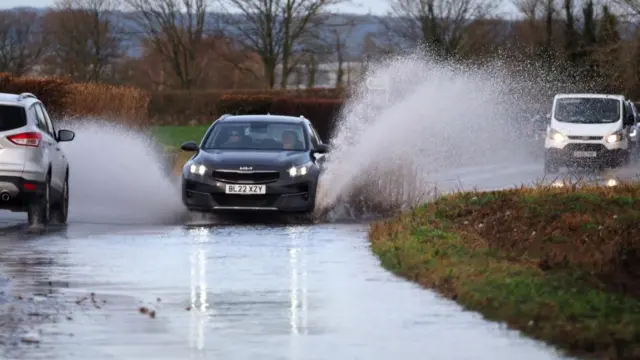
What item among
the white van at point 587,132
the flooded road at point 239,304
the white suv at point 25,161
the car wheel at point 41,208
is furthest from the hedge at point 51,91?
the flooded road at point 239,304

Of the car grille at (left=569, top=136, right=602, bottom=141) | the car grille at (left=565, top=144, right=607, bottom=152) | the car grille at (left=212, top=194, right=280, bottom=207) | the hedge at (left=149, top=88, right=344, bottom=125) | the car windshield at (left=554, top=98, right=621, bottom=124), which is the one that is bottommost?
the hedge at (left=149, top=88, right=344, bottom=125)

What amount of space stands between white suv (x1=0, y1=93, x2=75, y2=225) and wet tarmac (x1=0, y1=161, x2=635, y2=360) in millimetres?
1368

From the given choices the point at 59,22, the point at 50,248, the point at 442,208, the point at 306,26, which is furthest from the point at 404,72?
the point at 59,22

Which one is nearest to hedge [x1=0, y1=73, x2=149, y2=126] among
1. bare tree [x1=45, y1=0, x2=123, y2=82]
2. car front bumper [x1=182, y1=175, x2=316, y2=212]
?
car front bumper [x1=182, y1=175, x2=316, y2=212]

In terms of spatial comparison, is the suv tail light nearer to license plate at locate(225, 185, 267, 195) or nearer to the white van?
license plate at locate(225, 185, 267, 195)

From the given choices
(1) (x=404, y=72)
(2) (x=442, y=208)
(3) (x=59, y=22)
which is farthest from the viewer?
(3) (x=59, y=22)

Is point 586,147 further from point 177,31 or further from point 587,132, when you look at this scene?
point 177,31

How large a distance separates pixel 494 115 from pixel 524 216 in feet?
132

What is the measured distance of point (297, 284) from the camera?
48.7ft

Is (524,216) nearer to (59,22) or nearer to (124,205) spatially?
(124,205)

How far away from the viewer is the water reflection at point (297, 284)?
11680 millimetres

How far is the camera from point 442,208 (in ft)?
70.0

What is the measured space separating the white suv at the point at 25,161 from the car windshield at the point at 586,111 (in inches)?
800

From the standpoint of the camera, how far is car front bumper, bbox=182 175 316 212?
933 inches
